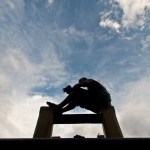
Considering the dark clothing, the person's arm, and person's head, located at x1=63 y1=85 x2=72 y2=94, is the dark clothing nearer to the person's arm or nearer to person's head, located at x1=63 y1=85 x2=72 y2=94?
the person's arm

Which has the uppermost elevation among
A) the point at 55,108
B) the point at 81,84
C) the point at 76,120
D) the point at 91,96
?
the point at 81,84

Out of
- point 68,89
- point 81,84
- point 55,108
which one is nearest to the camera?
point 55,108

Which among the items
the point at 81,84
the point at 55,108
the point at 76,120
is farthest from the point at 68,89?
the point at 76,120

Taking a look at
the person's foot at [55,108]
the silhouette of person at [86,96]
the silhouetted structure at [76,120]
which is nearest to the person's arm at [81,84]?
the silhouette of person at [86,96]

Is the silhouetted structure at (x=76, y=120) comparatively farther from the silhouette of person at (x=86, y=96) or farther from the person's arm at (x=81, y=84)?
the person's arm at (x=81, y=84)

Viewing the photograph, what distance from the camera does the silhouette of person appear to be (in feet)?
15.0

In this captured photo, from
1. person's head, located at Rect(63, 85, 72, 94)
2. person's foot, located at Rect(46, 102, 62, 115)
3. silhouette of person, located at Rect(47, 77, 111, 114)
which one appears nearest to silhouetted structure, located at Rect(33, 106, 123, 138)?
person's foot, located at Rect(46, 102, 62, 115)

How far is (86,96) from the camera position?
479 centimetres

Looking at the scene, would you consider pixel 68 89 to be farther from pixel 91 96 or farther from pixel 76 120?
pixel 76 120

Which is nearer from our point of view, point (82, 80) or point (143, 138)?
point (143, 138)
